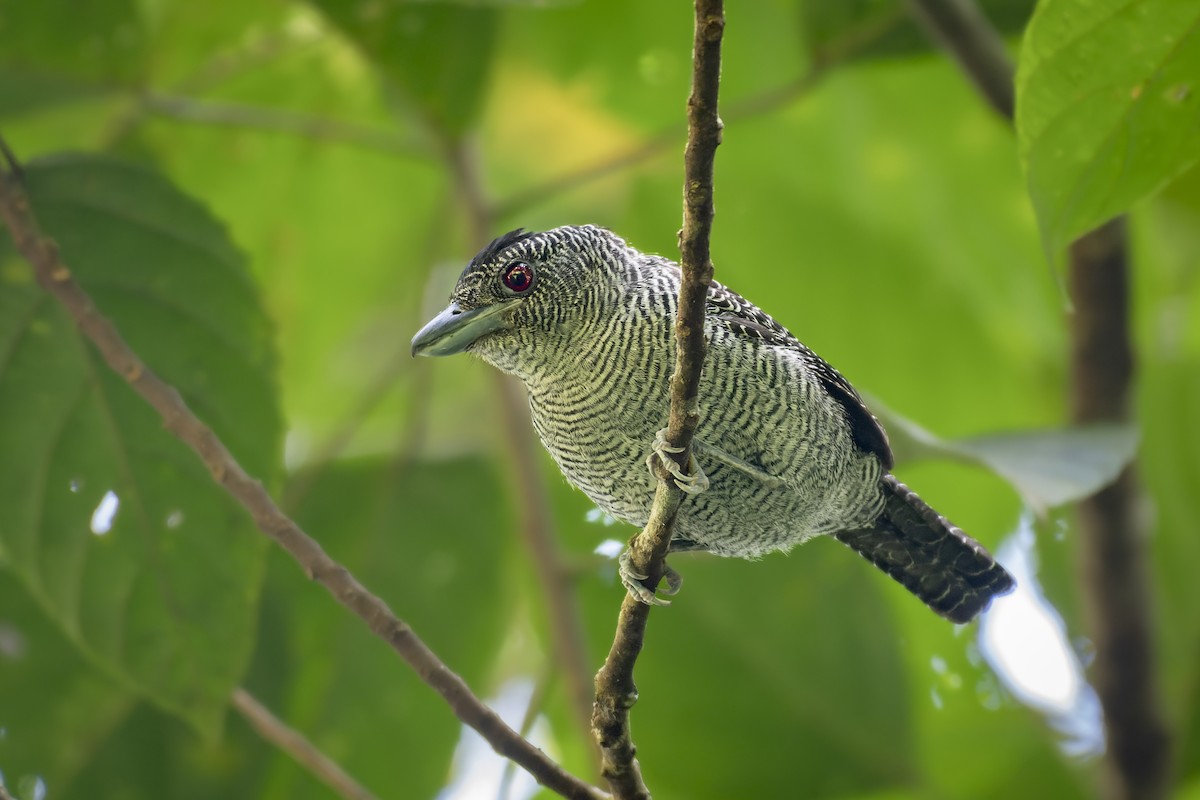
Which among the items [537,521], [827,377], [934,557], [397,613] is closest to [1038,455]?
[934,557]

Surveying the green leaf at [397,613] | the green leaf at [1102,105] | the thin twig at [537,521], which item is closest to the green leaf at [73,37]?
the thin twig at [537,521]

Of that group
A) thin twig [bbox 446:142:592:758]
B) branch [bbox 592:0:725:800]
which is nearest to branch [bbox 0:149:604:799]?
branch [bbox 592:0:725:800]

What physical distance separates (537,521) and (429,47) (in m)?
1.43

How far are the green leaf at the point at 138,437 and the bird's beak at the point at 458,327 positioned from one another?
790mm

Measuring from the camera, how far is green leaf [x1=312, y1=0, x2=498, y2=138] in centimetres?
376

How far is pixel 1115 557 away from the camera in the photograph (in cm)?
402

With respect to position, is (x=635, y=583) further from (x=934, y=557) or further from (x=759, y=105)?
(x=759, y=105)

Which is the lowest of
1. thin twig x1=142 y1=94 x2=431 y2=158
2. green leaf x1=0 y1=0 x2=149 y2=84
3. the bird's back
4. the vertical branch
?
the bird's back

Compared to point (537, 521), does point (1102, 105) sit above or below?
below

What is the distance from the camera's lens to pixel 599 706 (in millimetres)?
2252

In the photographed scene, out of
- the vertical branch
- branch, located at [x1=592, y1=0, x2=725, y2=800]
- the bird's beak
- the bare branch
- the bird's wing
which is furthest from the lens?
the vertical branch

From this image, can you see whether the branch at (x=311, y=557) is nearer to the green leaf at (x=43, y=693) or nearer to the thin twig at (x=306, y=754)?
the thin twig at (x=306, y=754)

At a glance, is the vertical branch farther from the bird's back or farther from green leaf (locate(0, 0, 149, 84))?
green leaf (locate(0, 0, 149, 84))

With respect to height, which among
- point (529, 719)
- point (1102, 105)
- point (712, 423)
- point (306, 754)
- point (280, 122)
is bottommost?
point (306, 754)
